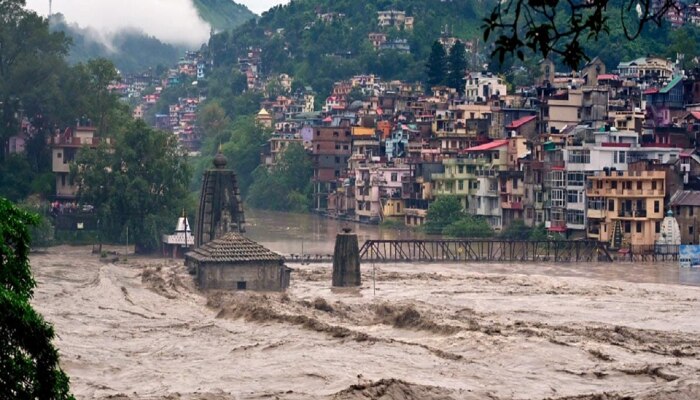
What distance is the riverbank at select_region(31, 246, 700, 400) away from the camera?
111 ft

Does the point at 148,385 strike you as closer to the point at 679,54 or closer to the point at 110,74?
the point at 110,74

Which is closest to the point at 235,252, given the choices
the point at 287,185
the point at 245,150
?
the point at 287,185

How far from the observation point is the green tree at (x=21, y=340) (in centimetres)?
2080

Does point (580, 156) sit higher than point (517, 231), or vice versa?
point (580, 156)

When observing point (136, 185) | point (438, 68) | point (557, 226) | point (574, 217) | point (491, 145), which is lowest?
point (557, 226)

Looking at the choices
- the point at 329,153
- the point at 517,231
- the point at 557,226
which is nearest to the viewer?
the point at 557,226

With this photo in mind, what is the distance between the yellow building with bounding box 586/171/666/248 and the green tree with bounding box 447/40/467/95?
50.2 meters

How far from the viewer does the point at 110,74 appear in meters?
92.2

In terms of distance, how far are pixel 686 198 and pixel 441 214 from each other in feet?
53.7

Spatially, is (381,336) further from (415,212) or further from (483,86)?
(483,86)

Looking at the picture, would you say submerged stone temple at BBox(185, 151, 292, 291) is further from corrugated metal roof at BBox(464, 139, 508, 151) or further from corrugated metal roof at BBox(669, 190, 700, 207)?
corrugated metal roof at BBox(464, 139, 508, 151)

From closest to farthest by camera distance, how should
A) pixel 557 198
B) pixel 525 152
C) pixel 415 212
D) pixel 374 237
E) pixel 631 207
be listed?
pixel 631 207
pixel 557 198
pixel 374 237
pixel 525 152
pixel 415 212

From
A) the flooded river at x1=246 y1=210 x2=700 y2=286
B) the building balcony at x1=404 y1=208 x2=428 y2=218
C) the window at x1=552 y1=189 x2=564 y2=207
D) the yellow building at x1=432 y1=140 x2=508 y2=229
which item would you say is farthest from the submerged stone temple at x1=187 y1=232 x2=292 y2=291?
the building balcony at x1=404 y1=208 x2=428 y2=218

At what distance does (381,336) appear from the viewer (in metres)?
42.2
